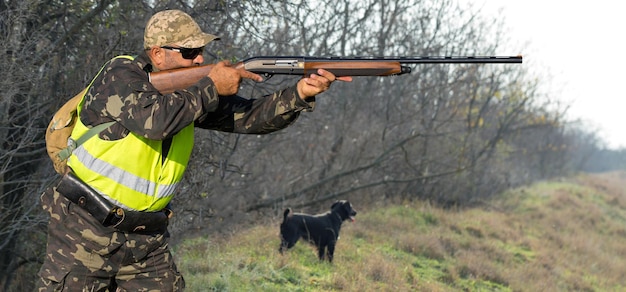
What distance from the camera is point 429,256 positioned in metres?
11.1

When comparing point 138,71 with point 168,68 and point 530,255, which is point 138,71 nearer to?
point 168,68

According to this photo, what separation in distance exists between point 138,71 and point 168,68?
0.69ft

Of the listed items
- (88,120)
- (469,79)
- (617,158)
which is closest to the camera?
(88,120)

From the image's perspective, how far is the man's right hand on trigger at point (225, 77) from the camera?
3.44 metres

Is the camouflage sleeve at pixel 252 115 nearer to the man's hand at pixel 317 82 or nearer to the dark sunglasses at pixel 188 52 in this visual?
the man's hand at pixel 317 82

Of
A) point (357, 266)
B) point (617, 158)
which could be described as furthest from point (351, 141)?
point (617, 158)

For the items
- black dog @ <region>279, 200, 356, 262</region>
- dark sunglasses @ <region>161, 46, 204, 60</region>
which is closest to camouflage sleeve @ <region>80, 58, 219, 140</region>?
dark sunglasses @ <region>161, 46, 204, 60</region>

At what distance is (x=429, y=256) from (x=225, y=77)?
8221 mm

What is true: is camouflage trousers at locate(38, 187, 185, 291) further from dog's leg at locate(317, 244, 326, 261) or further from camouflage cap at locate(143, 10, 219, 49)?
dog's leg at locate(317, 244, 326, 261)

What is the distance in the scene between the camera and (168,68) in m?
3.66

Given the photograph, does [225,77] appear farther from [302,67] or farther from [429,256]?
[429,256]

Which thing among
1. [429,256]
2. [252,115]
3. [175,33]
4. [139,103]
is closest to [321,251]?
[429,256]

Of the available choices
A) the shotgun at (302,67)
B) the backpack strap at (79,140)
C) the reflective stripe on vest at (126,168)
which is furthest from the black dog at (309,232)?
the backpack strap at (79,140)

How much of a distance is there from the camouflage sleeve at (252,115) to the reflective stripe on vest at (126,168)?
1.86 ft
